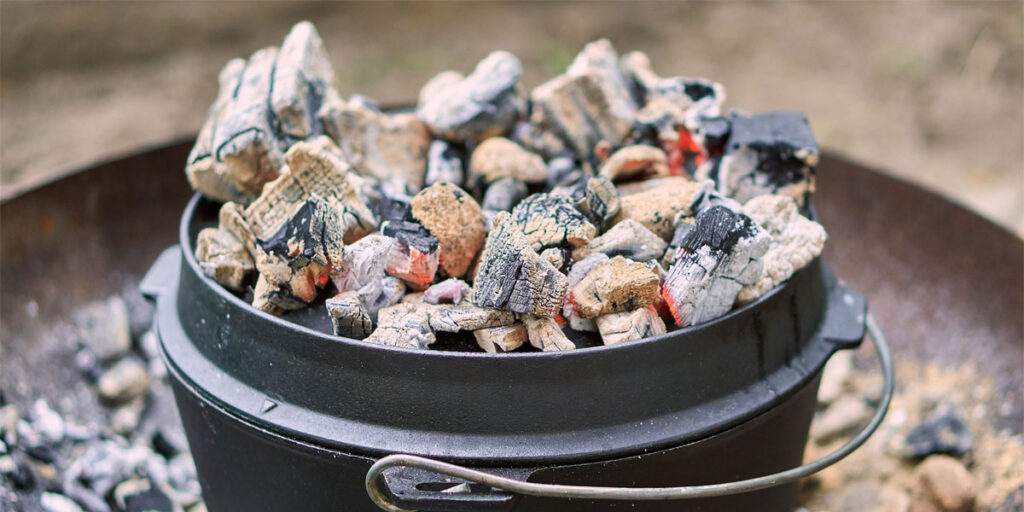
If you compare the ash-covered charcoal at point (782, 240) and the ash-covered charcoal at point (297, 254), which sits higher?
the ash-covered charcoal at point (297, 254)

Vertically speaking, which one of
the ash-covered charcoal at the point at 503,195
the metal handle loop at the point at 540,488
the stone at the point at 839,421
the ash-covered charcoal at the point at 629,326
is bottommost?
the stone at the point at 839,421

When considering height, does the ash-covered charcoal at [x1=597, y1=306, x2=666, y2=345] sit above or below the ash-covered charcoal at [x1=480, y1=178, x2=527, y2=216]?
below

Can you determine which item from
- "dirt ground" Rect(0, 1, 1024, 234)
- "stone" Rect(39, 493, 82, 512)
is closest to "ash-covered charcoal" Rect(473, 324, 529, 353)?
"stone" Rect(39, 493, 82, 512)

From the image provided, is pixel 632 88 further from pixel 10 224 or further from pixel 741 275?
pixel 10 224

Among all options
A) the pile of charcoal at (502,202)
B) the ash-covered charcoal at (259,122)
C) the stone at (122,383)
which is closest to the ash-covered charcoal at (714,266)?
the pile of charcoal at (502,202)

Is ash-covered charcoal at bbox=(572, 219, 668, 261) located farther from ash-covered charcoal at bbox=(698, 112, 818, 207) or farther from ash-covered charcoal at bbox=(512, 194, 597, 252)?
ash-covered charcoal at bbox=(698, 112, 818, 207)

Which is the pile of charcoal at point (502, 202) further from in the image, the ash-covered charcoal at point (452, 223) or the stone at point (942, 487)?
the stone at point (942, 487)

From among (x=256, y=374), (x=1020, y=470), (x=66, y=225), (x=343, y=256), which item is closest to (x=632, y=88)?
(x=343, y=256)
